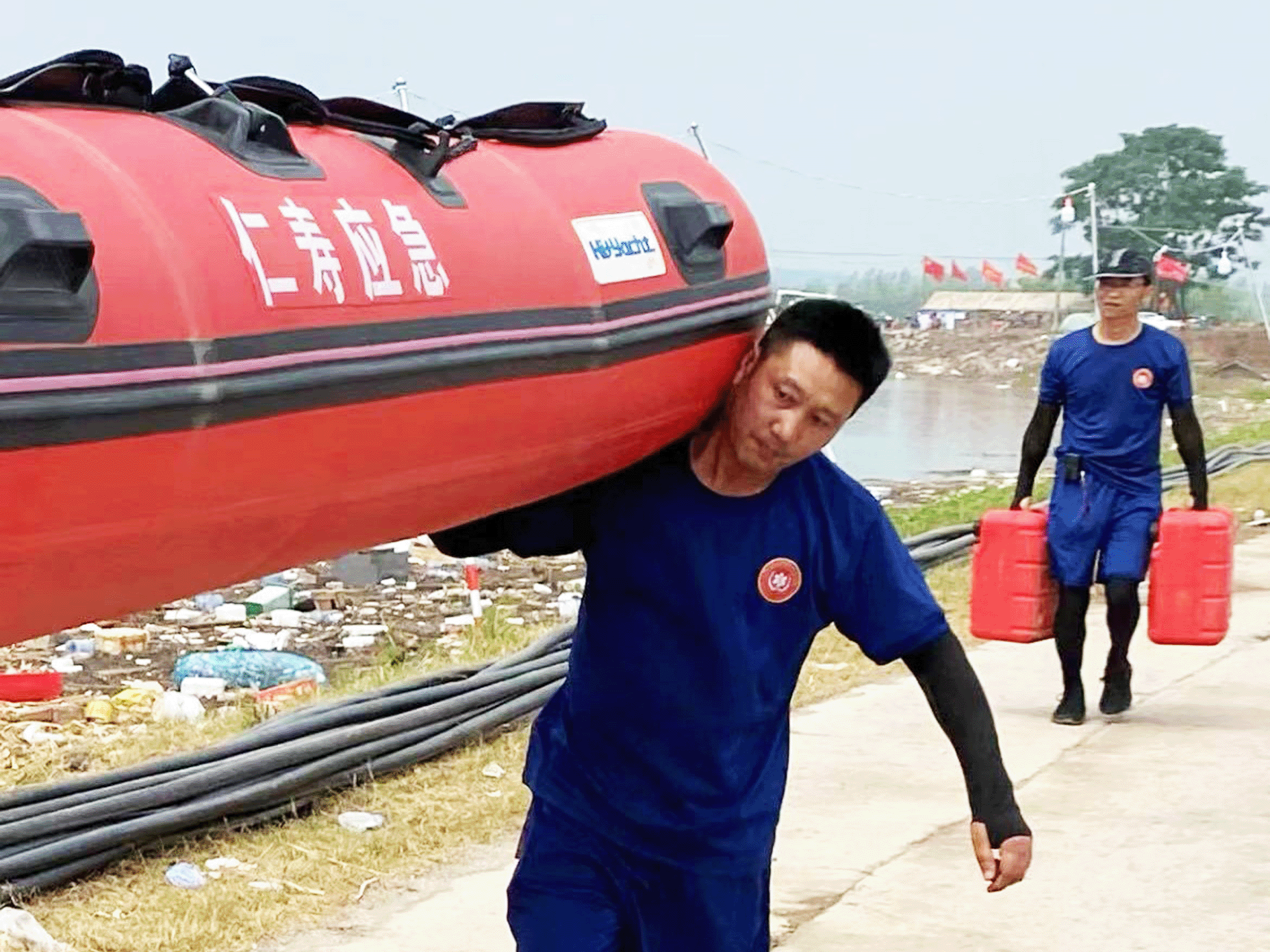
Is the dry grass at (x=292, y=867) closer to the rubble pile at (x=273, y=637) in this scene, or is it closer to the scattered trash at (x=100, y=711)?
the rubble pile at (x=273, y=637)

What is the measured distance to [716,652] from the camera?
370 cm

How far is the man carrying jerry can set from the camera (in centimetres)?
803

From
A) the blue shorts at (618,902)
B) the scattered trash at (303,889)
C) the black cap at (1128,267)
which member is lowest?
the scattered trash at (303,889)

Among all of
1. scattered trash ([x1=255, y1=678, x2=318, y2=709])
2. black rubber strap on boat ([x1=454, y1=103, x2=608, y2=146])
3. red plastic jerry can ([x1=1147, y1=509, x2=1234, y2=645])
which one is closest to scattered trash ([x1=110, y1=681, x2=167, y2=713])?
scattered trash ([x1=255, y1=678, x2=318, y2=709])

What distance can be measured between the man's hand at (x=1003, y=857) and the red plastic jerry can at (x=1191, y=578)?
14.7 feet

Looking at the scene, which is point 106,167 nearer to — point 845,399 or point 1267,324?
point 845,399

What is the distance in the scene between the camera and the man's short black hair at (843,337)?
3.70 metres

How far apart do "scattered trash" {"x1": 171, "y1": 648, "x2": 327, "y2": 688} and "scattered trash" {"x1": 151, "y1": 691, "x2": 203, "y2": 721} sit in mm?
Answer: 774

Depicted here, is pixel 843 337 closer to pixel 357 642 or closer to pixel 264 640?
pixel 357 642

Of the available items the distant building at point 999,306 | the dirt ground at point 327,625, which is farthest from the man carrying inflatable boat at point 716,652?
the distant building at point 999,306

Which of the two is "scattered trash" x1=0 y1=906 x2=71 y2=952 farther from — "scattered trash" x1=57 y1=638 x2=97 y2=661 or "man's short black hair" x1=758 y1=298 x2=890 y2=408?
"scattered trash" x1=57 y1=638 x2=97 y2=661

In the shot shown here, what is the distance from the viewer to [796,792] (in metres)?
6.93

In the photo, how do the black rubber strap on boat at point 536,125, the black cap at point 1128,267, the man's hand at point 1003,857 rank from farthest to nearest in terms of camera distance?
the black cap at point 1128,267, the black rubber strap on boat at point 536,125, the man's hand at point 1003,857

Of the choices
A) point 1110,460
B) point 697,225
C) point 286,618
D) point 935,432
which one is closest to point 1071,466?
point 1110,460
